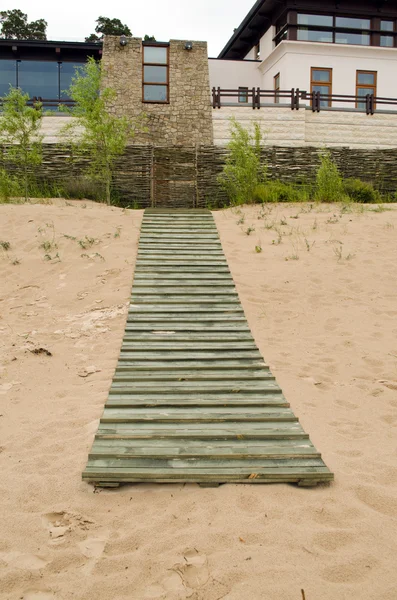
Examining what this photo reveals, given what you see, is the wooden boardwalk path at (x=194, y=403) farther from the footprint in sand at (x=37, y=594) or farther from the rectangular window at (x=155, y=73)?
the rectangular window at (x=155, y=73)

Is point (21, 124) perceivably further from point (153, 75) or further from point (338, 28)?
point (338, 28)

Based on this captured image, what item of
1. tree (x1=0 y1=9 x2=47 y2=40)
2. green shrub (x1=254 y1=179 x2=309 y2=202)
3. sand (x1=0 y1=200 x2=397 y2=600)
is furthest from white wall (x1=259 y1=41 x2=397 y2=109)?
tree (x1=0 y1=9 x2=47 y2=40)

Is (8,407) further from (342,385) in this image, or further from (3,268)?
(3,268)

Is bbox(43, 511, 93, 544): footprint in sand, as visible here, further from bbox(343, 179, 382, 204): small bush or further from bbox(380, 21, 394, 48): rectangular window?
bbox(380, 21, 394, 48): rectangular window

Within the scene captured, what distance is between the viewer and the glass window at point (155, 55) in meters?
18.2

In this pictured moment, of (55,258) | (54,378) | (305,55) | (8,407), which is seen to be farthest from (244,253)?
(305,55)

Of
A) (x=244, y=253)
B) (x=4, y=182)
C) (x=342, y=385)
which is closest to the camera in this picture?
(x=342, y=385)

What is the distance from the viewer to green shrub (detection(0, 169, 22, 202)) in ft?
41.9

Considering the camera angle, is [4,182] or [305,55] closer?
[4,182]

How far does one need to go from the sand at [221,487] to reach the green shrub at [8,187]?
3.22 metres

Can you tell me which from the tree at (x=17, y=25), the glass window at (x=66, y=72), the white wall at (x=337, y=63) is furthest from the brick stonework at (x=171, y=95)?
the tree at (x=17, y=25)

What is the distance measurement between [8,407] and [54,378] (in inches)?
28.1

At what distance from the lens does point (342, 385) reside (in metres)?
5.46

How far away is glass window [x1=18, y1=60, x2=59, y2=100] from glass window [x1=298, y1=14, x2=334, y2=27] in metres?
10.7
